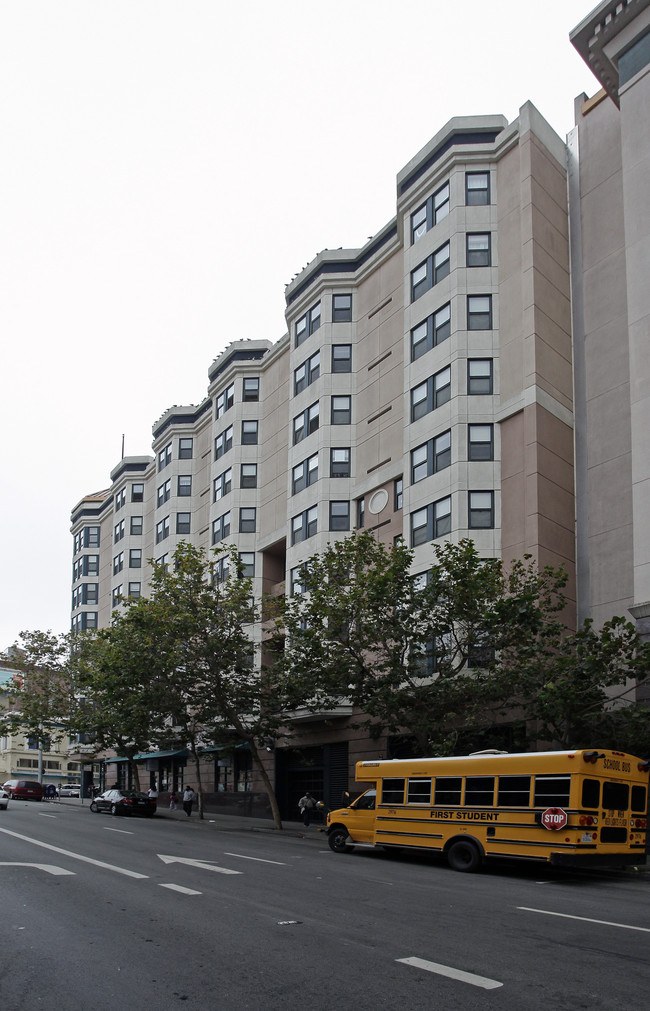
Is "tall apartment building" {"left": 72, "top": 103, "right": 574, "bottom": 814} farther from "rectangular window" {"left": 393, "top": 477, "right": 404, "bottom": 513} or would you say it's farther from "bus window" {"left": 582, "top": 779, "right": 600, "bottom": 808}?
"bus window" {"left": 582, "top": 779, "right": 600, "bottom": 808}

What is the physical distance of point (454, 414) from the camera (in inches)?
1277

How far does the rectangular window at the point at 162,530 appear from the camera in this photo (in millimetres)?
58438

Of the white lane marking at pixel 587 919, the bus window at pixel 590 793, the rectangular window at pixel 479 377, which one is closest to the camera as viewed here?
the white lane marking at pixel 587 919

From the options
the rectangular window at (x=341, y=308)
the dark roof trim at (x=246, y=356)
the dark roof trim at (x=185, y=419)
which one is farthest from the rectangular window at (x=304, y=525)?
the dark roof trim at (x=185, y=419)

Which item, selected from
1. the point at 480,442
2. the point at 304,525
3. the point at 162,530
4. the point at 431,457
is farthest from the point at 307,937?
the point at 162,530

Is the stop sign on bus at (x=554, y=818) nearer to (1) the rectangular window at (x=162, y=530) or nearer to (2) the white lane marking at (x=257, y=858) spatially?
(2) the white lane marking at (x=257, y=858)

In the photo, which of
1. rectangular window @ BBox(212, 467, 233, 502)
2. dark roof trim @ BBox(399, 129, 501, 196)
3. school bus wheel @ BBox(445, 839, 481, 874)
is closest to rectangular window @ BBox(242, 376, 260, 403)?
rectangular window @ BBox(212, 467, 233, 502)

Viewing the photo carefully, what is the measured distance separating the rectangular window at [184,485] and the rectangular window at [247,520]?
10.4 m

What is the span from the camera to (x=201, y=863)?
61.1ft

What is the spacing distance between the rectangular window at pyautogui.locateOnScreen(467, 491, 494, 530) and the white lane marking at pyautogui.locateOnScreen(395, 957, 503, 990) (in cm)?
2238

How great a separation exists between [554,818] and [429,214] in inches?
976

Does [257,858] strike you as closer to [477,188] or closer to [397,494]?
[397,494]

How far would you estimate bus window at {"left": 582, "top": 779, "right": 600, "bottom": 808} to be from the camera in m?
18.0

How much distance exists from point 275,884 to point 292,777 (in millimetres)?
25418
